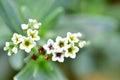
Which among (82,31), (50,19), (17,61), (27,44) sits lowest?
(27,44)

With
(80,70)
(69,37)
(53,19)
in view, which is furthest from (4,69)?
(69,37)

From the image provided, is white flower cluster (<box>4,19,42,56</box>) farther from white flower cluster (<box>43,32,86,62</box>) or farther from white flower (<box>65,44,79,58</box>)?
white flower (<box>65,44,79,58</box>)

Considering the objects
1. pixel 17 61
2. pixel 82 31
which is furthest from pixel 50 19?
pixel 82 31

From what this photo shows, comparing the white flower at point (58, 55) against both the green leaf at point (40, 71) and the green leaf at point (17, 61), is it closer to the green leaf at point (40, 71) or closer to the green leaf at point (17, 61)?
the green leaf at point (40, 71)

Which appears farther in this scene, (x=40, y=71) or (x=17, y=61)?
(x=17, y=61)

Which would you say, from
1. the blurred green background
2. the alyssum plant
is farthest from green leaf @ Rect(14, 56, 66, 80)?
the blurred green background

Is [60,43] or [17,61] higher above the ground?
[17,61]

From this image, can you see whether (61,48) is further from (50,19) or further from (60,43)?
(50,19)
